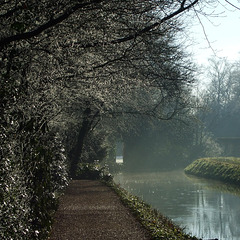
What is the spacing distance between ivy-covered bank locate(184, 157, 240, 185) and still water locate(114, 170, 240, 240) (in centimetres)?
178

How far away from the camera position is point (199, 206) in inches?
717

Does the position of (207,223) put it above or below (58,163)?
below

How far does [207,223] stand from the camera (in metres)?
14.5

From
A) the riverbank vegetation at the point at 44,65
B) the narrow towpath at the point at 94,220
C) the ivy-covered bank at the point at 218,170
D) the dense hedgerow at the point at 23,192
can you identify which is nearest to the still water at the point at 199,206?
the ivy-covered bank at the point at 218,170

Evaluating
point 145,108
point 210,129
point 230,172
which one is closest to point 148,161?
point 210,129

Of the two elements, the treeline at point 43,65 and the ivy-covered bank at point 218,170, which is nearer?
the treeline at point 43,65

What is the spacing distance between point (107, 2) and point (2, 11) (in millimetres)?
1717

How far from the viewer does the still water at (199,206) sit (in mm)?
13490

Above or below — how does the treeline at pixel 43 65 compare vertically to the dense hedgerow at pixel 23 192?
above

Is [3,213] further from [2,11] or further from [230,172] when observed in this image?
[230,172]

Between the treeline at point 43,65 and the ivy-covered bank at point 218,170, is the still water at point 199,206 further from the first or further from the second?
the treeline at point 43,65

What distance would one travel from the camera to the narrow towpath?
8719 millimetres

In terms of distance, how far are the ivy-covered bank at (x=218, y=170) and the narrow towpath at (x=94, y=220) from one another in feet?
47.2

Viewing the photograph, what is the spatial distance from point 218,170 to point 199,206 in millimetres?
13816
